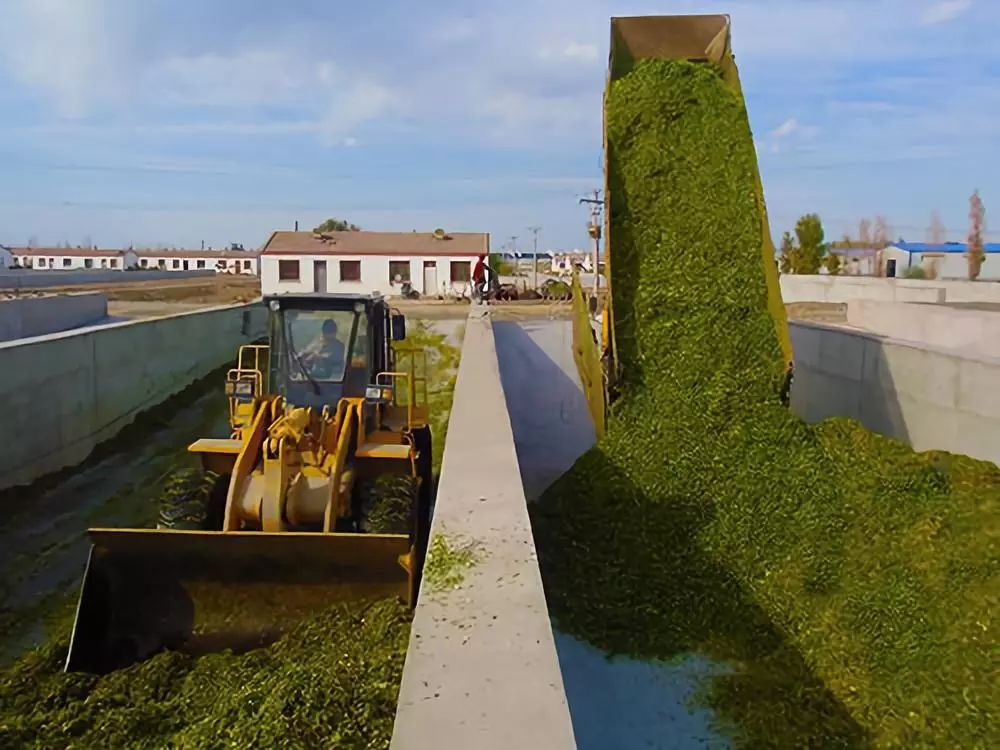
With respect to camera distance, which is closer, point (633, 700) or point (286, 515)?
point (633, 700)

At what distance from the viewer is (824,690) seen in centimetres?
513

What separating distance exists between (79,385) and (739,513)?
8855 millimetres

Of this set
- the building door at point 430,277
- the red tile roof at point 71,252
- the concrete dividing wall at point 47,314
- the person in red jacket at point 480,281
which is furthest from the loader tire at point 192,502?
the red tile roof at point 71,252

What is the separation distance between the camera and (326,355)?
7250mm

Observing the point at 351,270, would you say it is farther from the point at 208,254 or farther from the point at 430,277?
the point at 208,254

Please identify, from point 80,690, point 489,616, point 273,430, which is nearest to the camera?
point 489,616

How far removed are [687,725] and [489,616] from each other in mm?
2167

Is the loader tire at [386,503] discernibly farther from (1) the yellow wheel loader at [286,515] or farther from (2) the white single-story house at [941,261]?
(2) the white single-story house at [941,261]

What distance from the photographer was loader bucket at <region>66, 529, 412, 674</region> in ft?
17.6

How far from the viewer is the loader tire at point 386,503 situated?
6.04 m

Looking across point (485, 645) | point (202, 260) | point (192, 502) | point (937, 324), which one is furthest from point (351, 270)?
point (202, 260)

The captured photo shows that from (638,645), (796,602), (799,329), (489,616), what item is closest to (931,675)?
(796,602)

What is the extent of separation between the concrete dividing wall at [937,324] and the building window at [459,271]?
82.5 ft

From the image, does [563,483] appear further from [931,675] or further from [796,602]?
[931,675]
